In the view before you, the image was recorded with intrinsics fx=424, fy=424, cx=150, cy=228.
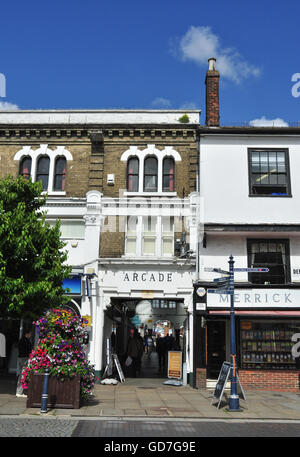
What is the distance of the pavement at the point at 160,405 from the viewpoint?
400 inches

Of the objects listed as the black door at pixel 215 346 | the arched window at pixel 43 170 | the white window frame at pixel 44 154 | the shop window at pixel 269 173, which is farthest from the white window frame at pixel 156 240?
the arched window at pixel 43 170

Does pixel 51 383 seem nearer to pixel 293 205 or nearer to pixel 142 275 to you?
pixel 142 275

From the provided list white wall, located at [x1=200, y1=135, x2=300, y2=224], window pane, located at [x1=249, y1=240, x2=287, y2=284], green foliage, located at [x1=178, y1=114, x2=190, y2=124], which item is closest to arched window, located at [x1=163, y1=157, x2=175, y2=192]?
white wall, located at [x1=200, y1=135, x2=300, y2=224]

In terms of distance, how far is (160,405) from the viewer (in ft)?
38.2

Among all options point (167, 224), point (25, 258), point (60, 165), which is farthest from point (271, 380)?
point (60, 165)

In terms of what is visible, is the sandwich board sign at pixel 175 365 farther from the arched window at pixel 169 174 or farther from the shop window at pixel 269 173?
the shop window at pixel 269 173

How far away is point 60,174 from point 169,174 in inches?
183

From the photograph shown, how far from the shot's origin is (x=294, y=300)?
1547cm

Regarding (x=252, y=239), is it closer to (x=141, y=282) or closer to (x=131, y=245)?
(x=141, y=282)

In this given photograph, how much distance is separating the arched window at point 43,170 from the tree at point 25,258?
481cm

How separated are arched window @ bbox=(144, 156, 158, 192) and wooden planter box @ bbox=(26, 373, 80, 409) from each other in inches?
362

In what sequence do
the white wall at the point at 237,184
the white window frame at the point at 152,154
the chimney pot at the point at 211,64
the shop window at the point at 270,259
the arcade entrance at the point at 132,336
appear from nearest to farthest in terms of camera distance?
the shop window at the point at 270,259
the white wall at the point at 237,184
the arcade entrance at the point at 132,336
the white window frame at the point at 152,154
the chimney pot at the point at 211,64

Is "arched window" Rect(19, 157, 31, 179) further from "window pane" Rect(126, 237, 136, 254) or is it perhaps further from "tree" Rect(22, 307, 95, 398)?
"tree" Rect(22, 307, 95, 398)
